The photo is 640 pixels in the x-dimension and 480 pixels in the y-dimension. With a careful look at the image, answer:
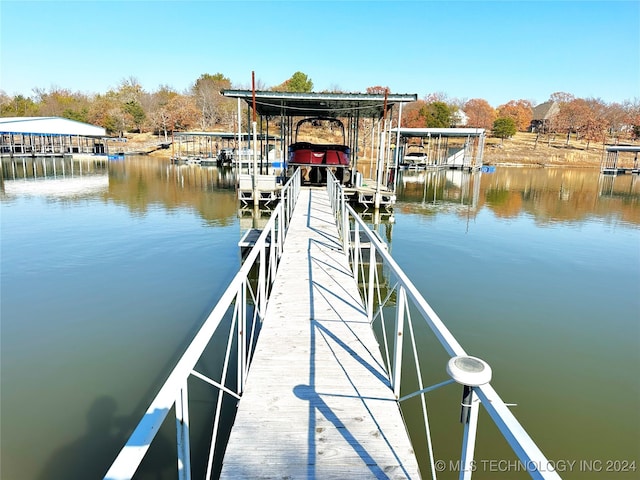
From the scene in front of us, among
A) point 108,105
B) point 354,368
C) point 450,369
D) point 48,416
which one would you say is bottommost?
point 48,416

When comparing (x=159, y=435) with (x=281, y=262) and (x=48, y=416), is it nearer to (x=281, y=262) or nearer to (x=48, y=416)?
(x=48, y=416)

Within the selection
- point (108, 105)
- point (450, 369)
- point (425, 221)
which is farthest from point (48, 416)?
point (108, 105)

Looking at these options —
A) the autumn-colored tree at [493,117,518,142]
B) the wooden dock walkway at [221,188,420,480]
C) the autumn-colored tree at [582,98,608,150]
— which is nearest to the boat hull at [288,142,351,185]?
the wooden dock walkway at [221,188,420,480]

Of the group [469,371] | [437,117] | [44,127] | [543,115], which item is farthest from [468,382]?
[543,115]

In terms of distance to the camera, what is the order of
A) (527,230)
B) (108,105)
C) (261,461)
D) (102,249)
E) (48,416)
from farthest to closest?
(108,105) → (527,230) → (102,249) → (48,416) → (261,461)

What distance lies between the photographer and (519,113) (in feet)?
261

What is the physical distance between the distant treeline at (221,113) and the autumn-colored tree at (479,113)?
0.18 m

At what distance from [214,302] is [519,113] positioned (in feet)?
284

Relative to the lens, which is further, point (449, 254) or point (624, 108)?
point (624, 108)

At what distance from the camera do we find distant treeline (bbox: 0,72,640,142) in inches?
2537

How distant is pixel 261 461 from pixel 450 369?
4.57ft

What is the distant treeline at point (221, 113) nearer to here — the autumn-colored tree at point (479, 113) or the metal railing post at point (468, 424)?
the autumn-colored tree at point (479, 113)

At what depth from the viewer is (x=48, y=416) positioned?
4.34m

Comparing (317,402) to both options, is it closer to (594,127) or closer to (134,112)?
(134,112)
